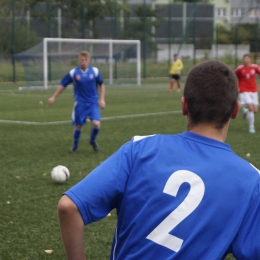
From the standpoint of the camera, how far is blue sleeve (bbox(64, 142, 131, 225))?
2.07m

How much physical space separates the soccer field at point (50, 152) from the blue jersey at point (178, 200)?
3094mm

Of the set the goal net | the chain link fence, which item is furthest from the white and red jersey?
the chain link fence

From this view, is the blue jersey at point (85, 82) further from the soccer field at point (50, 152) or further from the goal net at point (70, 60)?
the goal net at point (70, 60)

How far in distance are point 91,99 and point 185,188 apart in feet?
29.1

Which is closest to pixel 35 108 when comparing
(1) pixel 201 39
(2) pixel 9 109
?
(2) pixel 9 109

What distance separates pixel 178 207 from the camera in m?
2.08

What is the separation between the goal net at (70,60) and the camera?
29.9m

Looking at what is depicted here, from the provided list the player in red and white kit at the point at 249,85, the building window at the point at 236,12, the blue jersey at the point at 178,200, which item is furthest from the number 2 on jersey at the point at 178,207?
the building window at the point at 236,12

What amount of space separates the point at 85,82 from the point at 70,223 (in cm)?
884

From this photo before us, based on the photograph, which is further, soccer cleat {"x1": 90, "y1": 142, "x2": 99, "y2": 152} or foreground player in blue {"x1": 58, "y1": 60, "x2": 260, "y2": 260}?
soccer cleat {"x1": 90, "y1": 142, "x2": 99, "y2": 152}

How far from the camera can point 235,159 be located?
218 cm

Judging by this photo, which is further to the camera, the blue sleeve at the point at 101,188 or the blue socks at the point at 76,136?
the blue socks at the point at 76,136

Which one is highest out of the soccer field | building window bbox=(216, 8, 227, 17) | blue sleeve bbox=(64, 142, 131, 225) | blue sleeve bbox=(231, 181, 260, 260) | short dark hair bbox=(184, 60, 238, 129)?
building window bbox=(216, 8, 227, 17)

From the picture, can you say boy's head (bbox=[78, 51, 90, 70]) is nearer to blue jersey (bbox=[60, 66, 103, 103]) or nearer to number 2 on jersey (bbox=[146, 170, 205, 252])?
blue jersey (bbox=[60, 66, 103, 103])
